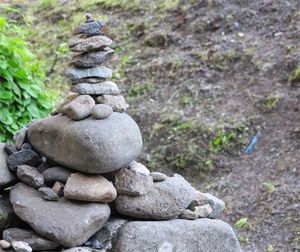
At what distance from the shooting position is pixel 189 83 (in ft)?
Answer: 20.5

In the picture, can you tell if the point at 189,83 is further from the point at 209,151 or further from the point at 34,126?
the point at 34,126

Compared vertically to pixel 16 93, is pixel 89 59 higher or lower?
higher

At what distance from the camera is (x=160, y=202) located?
2805mm

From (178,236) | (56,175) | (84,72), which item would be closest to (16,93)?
(84,72)

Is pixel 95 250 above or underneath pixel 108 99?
underneath

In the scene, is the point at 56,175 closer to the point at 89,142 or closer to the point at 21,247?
the point at 89,142

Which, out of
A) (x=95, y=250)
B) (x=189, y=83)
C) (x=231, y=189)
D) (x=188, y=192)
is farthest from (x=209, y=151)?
(x=95, y=250)

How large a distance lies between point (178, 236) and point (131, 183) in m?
0.37

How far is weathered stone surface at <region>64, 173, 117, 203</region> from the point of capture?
2.60 m

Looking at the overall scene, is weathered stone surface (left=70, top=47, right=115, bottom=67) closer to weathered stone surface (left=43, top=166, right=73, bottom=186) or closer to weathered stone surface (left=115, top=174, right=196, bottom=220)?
weathered stone surface (left=43, top=166, right=73, bottom=186)

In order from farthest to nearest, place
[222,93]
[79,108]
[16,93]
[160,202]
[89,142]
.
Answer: [222,93], [16,93], [160,202], [79,108], [89,142]

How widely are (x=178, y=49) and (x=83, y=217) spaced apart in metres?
4.49

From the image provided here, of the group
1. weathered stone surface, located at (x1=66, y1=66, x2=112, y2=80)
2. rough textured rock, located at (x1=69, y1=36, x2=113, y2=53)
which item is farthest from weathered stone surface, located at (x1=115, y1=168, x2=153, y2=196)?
rough textured rock, located at (x1=69, y1=36, x2=113, y2=53)

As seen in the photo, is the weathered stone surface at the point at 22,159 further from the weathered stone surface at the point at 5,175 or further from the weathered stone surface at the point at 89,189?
the weathered stone surface at the point at 89,189
